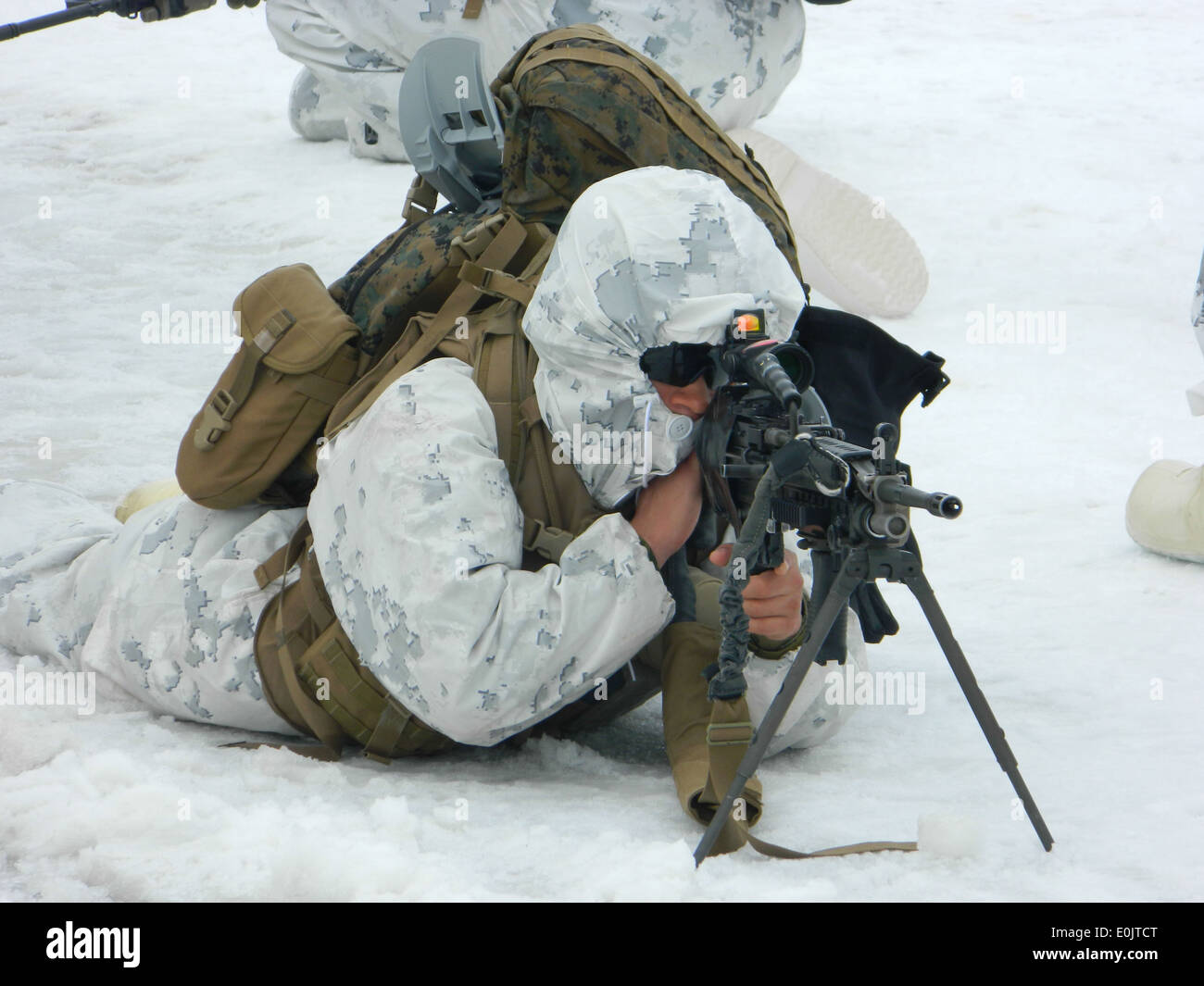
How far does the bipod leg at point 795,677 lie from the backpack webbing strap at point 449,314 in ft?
2.60

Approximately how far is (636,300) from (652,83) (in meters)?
0.51

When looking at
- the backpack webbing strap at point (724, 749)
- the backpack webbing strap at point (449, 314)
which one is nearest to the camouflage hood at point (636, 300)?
the backpack webbing strap at point (449, 314)

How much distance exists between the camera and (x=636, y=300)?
6.34 ft

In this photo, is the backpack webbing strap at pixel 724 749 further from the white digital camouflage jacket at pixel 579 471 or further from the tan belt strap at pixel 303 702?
the tan belt strap at pixel 303 702

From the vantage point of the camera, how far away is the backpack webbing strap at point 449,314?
2.21 m

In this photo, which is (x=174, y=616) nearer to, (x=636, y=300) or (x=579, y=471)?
(x=579, y=471)

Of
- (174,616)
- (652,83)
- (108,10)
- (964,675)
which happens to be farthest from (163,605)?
(108,10)

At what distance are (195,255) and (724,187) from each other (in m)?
3.88

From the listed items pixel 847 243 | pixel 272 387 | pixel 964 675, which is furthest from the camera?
pixel 847 243

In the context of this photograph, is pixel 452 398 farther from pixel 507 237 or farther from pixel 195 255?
pixel 195 255

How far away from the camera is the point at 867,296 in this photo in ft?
15.9
